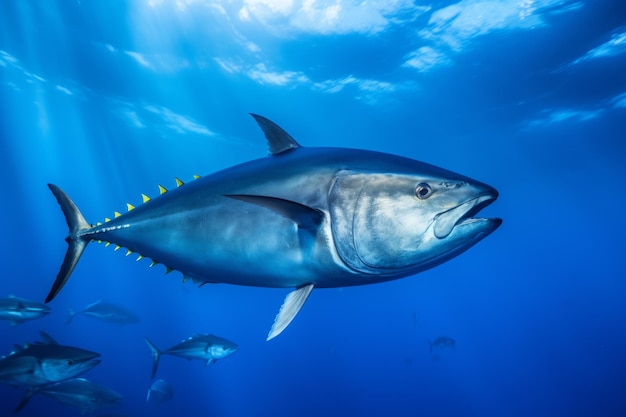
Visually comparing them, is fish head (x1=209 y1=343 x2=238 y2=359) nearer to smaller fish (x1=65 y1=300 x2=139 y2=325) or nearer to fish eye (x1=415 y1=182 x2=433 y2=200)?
fish eye (x1=415 y1=182 x2=433 y2=200)

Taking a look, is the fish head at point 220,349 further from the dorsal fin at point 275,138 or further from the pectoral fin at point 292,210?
the pectoral fin at point 292,210

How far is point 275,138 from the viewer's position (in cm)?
243

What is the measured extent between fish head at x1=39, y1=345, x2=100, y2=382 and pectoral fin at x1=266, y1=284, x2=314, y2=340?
11.9 ft

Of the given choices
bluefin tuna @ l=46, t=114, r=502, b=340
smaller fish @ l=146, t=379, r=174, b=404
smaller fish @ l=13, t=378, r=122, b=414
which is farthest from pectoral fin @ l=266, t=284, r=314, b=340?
smaller fish @ l=146, t=379, r=174, b=404

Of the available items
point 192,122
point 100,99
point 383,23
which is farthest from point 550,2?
point 100,99

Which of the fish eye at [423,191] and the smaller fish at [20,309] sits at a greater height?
the fish eye at [423,191]

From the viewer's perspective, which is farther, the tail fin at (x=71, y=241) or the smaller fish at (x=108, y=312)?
the smaller fish at (x=108, y=312)

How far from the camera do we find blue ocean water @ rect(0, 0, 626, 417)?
1335 centimetres

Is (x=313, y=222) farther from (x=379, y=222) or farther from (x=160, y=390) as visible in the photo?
(x=160, y=390)

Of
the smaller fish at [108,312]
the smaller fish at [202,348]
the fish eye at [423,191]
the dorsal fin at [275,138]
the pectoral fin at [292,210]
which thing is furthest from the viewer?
the smaller fish at [108,312]

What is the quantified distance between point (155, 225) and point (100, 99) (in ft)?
73.1

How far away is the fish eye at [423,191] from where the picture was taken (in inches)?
61.6

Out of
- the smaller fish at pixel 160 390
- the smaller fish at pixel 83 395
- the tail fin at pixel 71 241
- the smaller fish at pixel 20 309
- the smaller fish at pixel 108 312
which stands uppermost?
the tail fin at pixel 71 241

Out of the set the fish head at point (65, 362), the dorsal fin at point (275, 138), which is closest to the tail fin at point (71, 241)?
the dorsal fin at point (275, 138)
